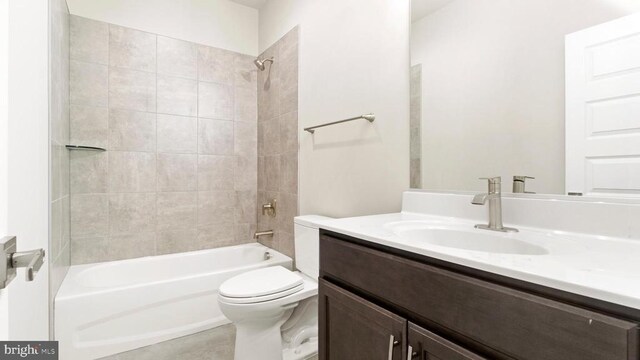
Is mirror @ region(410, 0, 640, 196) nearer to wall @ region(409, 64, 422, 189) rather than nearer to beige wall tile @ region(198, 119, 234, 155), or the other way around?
wall @ region(409, 64, 422, 189)

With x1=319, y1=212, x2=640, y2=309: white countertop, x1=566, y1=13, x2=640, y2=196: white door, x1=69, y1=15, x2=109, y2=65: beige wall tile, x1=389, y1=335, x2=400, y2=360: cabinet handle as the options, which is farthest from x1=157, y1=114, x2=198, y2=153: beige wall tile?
x1=566, y1=13, x2=640, y2=196: white door

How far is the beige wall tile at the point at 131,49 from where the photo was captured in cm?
A: 204

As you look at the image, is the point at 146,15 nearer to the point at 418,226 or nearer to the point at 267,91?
the point at 267,91

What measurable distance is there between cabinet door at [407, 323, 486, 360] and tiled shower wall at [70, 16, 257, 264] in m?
2.10

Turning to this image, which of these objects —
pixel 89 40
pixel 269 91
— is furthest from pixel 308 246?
pixel 89 40

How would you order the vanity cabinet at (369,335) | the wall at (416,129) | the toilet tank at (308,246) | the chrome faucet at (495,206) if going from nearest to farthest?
1. the vanity cabinet at (369,335)
2. the chrome faucet at (495,206)
3. the wall at (416,129)
4. the toilet tank at (308,246)

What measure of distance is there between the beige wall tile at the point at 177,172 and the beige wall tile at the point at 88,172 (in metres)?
0.35

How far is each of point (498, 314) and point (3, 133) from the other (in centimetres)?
102

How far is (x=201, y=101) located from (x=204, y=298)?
1553 millimetres

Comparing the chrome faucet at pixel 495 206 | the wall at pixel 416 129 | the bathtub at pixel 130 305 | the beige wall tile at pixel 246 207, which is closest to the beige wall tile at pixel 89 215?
the bathtub at pixel 130 305

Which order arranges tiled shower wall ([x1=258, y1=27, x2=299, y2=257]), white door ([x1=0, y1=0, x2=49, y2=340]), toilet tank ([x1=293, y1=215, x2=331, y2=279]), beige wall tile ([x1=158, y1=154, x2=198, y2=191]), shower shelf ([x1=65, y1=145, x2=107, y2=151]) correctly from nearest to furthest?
white door ([x1=0, y1=0, x2=49, y2=340]) → toilet tank ([x1=293, y1=215, x2=331, y2=279]) → shower shelf ([x1=65, y1=145, x2=107, y2=151]) → tiled shower wall ([x1=258, y1=27, x2=299, y2=257]) → beige wall tile ([x1=158, y1=154, x2=198, y2=191])

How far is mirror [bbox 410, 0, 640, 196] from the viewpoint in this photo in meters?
0.81

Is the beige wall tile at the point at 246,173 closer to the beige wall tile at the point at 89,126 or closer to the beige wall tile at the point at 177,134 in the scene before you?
the beige wall tile at the point at 177,134

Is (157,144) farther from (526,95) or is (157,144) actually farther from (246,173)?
(526,95)
